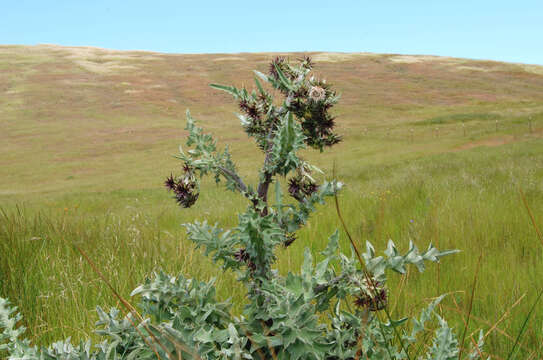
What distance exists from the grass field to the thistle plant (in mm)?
1046

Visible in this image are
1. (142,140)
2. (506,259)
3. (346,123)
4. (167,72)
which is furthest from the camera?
(167,72)

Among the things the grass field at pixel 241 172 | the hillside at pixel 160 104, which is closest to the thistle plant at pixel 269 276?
the grass field at pixel 241 172

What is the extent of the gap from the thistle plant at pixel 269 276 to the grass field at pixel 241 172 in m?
1.05

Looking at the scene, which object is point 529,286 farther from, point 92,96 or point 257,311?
point 92,96

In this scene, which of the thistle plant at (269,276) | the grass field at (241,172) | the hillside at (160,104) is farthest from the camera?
the hillside at (160,104)

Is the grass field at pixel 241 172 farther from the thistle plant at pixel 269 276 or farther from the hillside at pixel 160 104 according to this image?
the thistle plant at pixel 269 276

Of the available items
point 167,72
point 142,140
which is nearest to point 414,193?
point 142,140

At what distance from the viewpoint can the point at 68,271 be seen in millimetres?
4082

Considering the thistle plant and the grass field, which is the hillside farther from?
the thistle plant

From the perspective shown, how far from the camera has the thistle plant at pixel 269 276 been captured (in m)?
1.56

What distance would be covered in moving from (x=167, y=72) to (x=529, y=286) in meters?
89.3

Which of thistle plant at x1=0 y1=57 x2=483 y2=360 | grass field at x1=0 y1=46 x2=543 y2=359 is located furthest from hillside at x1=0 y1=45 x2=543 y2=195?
thistle plant at x1=0 y1=57 x2=483 y2=360

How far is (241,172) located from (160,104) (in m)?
44.9

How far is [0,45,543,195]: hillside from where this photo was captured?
33.9 metres
